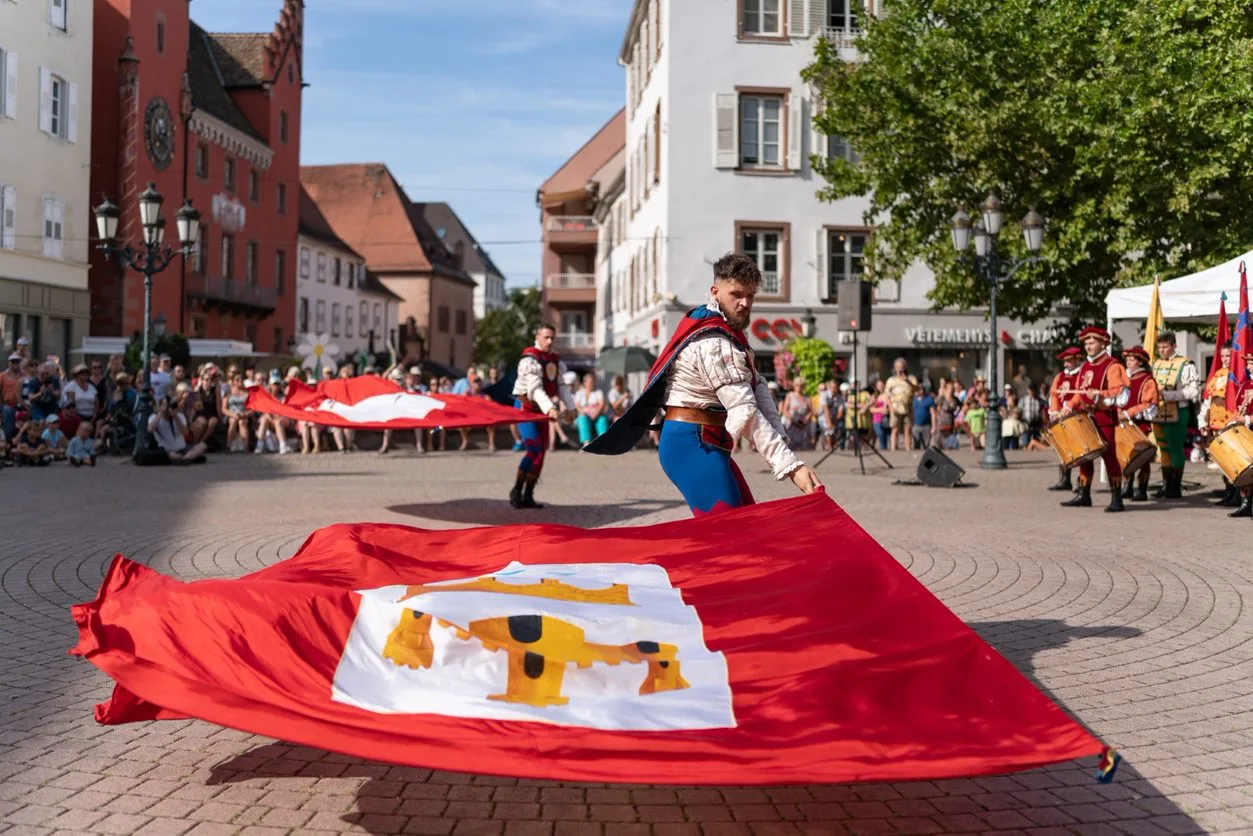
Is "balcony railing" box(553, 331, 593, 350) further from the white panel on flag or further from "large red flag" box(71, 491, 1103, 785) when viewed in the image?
the white panel on flag

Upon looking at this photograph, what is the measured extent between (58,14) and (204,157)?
12953mm

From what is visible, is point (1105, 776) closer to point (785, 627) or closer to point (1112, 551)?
point (785, 627)

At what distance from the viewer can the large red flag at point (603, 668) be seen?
156 inches

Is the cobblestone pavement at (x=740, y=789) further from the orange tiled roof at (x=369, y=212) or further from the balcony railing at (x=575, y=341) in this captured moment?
the orange tiled roof at (x=369, y=212)

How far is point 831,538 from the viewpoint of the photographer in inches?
219

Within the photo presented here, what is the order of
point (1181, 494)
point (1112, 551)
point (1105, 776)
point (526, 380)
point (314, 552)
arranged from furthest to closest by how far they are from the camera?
point (1181, 494) → point (526, 380) → point (1112, 551) → point (314, 552) → point (1105, 776)

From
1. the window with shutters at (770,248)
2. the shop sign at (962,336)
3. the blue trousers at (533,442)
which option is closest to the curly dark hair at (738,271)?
the blue trousers at (533,442)

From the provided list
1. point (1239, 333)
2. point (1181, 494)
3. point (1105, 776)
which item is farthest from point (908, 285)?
point (1105, 776)

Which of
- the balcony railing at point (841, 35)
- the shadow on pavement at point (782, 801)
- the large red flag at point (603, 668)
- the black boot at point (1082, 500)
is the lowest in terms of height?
the shadow on pavement at point (782, 801)

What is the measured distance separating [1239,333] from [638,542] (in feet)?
34.5

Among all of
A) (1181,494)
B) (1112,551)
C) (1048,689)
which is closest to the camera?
(1048,689)

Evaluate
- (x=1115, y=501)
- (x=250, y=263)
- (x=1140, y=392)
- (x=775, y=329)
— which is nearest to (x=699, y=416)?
(x=1140, y=392)

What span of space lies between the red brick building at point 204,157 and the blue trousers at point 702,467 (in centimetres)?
4102

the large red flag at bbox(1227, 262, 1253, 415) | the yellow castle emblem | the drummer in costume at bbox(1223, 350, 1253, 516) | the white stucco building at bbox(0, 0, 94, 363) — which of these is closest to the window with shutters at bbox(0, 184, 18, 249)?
the white stucco building at bbox(0, 0, 94, 363)
